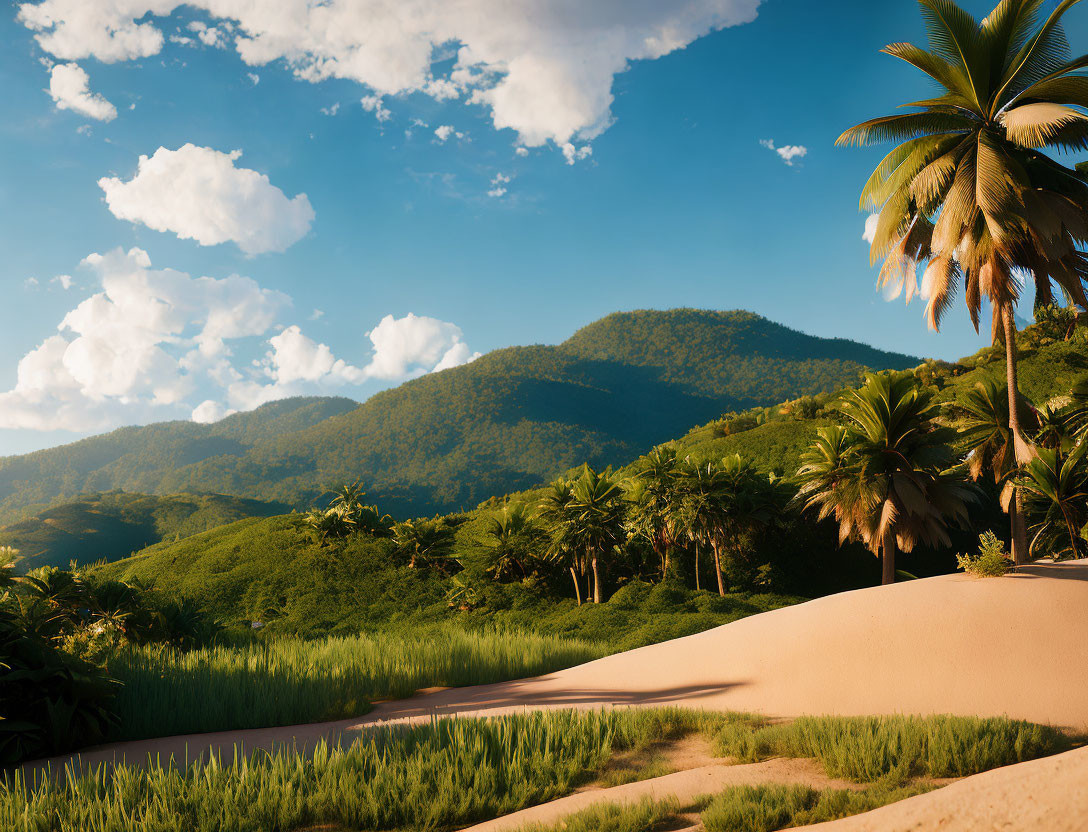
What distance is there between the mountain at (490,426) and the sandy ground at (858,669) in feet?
190

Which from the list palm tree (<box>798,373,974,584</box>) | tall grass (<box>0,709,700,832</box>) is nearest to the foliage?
palm tree (<box>798,373,974,584</box>)

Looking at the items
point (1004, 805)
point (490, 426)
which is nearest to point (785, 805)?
point (1004, 805)

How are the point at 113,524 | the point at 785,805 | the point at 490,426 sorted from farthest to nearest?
the point at 490,426
the point at 113,524
the point at 785,805

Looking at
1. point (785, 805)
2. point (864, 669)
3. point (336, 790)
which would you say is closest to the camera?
point (785, 805)

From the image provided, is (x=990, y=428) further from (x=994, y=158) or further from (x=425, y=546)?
(x=425, y=546)

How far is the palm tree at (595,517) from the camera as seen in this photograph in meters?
16.5

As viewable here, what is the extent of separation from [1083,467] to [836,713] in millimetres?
10734

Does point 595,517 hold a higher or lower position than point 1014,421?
lower

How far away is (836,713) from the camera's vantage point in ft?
19.3

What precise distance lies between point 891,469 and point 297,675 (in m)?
13.0

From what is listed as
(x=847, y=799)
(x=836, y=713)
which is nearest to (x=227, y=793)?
(x=847, y=799)

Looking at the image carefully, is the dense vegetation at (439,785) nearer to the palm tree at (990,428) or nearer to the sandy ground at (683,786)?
the sandy ground at (683,786)

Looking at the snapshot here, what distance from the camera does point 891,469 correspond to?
14047 mm

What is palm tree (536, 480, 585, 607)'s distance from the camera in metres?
16.6
